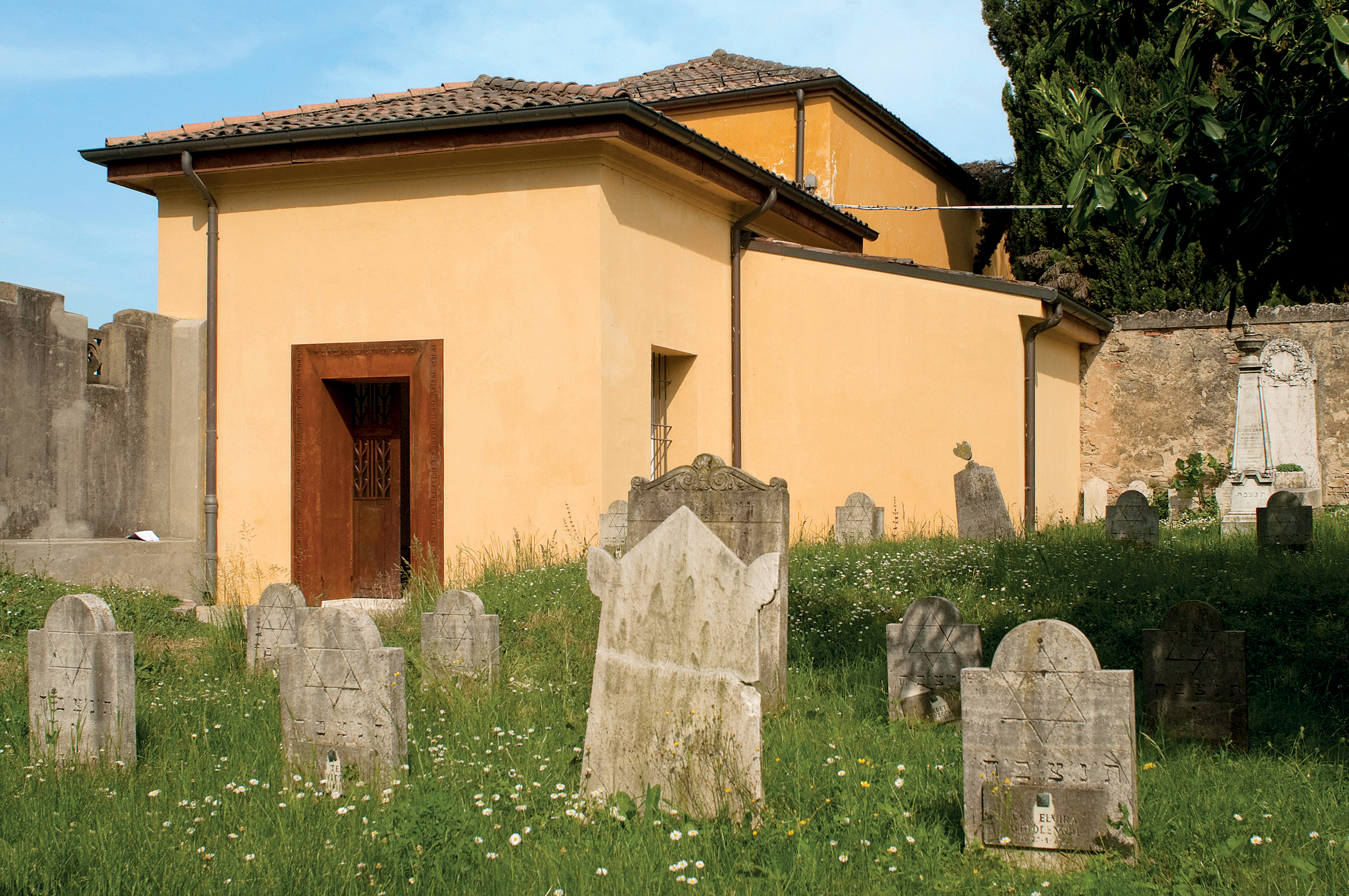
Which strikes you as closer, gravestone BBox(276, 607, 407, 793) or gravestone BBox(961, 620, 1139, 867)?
gravestone BBox(961, 620, 1139, 867)

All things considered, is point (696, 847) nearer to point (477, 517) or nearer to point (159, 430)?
point (477, 517)

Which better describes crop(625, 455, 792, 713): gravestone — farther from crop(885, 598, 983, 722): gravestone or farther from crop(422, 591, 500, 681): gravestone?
crop(422, 591, 500, 681): gravestone

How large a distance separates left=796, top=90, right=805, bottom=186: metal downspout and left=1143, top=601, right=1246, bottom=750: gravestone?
12180 millimetres

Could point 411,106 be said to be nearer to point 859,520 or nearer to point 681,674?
point 859,520

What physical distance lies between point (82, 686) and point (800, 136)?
1379 cm

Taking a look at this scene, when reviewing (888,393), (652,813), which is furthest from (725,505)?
(888,393)

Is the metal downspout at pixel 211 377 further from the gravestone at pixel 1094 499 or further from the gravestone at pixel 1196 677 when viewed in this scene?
the gravestone at pixel 1094 499

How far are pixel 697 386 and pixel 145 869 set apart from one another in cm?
1009

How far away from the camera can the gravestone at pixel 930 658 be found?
21.3 feet

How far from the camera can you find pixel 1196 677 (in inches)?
233

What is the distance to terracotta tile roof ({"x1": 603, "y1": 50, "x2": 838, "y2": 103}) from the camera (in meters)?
17.9

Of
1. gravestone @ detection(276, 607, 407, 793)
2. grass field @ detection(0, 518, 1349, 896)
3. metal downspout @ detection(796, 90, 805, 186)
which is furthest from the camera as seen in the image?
metal downspout @ detection(796, 90, 805, 186)

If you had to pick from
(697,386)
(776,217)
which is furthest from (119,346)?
(776,217)

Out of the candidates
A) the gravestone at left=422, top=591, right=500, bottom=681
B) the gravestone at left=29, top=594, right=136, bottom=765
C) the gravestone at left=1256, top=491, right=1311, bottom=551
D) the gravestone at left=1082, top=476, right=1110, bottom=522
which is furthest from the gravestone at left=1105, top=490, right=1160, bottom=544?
the gravestone at left=29, top=594, right=136, bottom=765
